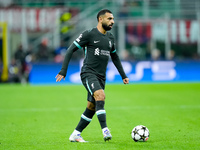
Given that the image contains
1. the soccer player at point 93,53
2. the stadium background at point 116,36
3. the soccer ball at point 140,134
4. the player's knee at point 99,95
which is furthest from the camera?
the stadium background at point 116,36

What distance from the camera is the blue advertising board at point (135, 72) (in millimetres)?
24156

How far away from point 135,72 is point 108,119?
1384 centimetres

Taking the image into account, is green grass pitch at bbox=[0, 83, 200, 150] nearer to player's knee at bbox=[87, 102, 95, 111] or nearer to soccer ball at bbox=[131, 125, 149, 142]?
soccer ball at bbox=[131, 125, 149, 142]

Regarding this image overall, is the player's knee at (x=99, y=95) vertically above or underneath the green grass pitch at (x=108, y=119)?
above

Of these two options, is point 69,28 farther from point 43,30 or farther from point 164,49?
point 164,49

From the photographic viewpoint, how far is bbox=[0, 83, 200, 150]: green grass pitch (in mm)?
7035

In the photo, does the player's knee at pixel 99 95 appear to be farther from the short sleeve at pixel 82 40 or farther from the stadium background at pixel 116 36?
the stadium background at pixel 116 36

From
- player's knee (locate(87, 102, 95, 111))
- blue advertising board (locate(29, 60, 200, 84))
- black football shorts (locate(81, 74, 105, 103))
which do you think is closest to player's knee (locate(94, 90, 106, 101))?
black football shorts (locate(81, 74, 105, 103))

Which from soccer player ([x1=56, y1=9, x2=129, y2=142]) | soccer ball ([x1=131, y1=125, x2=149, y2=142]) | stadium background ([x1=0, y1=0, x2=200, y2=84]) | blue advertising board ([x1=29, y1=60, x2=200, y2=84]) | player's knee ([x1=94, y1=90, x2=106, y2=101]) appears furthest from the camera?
stadium background ([x1=0, y1=0, x2=200, y2=84])

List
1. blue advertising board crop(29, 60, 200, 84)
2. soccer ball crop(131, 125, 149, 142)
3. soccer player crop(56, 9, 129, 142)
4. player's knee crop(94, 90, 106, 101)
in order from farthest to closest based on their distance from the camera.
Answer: blue advertising board crop(29, 60, 200, 84)
soccer player crop(56, 9, 129, 142)
soccer ball crop(131, 125, 149, 142)
player's knee crop(94, 90, 106, 101)

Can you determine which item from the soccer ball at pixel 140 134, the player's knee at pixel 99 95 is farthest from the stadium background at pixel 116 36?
the player's knee at pixel 99 95

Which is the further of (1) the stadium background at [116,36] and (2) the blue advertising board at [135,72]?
(1) the stadium background at [116,36]

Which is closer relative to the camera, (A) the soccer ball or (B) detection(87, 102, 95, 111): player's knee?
(A) the soccer ball

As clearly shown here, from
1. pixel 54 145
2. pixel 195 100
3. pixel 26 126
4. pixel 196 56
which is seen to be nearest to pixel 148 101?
pixel 195 100
